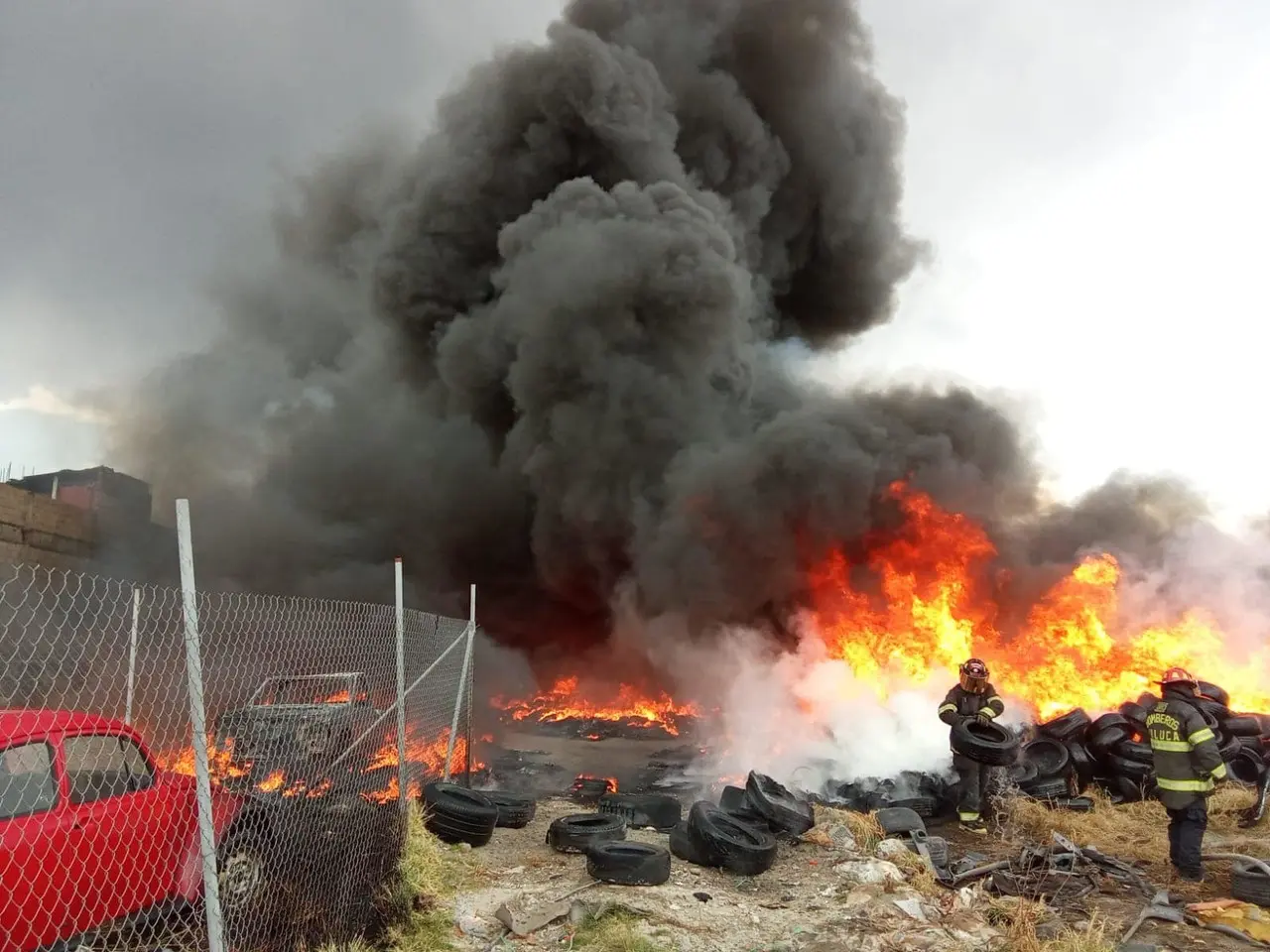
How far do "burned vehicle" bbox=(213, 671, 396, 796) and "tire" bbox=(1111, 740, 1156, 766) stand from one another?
8.15 m

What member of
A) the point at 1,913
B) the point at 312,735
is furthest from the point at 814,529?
the point at 1,913

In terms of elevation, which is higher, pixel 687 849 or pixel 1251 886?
pixel 687 849

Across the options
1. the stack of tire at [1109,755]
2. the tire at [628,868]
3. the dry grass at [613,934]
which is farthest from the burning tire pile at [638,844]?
the stack of tire at [1109,755]

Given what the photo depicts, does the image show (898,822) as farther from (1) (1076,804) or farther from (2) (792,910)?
(1) (1076,804)

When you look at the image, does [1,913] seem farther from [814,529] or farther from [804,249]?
[804,249]

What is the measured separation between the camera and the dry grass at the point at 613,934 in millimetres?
4457

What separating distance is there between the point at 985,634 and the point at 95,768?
13728mm

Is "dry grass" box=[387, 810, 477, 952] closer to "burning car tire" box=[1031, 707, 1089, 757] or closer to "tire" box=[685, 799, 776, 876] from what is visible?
"tire" box=[685, 799, 776, 876]

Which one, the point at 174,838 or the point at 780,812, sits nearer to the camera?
the point at 174,838

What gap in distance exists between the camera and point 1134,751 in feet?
30.9

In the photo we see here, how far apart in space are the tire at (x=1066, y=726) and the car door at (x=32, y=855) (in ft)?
32.4

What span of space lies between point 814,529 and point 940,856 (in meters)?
11.1

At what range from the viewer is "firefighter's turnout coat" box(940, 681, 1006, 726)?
8852 millimetres

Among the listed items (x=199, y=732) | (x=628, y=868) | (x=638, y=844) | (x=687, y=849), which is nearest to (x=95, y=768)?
(x=199, y=732)
